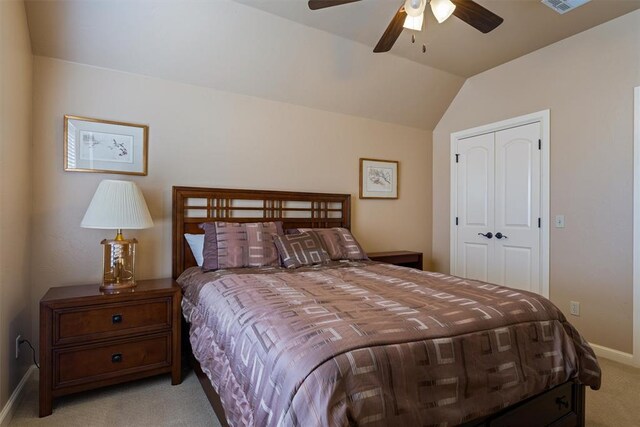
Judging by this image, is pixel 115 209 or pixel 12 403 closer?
pixel 12 403

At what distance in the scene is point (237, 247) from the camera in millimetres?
2629

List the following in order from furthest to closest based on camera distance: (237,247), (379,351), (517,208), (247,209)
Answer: (517,208) < (247,209) < (237,247) < (379,351)

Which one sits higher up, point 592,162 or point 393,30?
point 393,30

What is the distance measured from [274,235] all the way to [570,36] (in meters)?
3.30

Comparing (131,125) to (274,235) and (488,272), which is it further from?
(488,272)

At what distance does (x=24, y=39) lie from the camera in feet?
7.21

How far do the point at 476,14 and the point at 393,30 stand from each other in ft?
1.67

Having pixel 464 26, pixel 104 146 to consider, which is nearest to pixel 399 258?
pixel 464 26

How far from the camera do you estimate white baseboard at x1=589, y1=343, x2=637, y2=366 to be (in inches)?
106

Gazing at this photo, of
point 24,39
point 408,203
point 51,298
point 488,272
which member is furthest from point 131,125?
point 488,272

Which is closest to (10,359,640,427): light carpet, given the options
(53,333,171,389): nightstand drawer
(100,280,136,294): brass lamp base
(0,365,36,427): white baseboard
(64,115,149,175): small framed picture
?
(0,365,36,427): white baseboard

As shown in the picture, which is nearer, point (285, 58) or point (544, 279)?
point (285, 58)

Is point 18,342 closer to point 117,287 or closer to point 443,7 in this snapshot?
point 117,287

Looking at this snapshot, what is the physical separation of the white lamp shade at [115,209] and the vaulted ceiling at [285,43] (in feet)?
3.66
